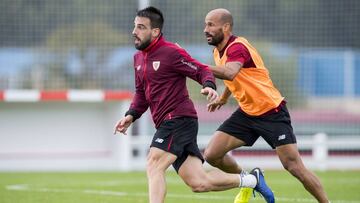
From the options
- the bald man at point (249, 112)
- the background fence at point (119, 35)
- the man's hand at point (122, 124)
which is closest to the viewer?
the man's hand at point (122, 124)

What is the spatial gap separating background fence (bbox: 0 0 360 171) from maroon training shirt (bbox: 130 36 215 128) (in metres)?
10.3

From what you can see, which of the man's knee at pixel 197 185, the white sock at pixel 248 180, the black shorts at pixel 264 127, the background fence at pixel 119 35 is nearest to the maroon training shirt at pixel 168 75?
the man's knee at pixel 197 185

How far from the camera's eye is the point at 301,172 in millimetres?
10039

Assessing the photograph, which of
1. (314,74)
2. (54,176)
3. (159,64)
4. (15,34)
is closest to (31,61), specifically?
(15,34)

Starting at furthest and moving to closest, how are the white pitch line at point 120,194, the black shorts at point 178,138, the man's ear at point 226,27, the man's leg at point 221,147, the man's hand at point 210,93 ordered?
the white pitch line at point 120,194, the man's leg at point 221,147, the man's ear at point 226,27, the black shorts at point 178,138, the man's hand at point 210,93

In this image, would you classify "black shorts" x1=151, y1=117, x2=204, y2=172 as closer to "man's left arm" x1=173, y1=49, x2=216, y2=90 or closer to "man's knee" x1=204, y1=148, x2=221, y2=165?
"man's left arm" x1=173, y1=49, x2=216, y2=90

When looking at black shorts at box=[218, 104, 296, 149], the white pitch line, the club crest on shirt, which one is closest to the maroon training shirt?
the club crest on shirt

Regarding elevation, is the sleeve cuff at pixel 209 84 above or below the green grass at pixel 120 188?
above

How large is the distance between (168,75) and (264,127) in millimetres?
1573

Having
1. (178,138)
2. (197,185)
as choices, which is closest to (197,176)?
(197,185)

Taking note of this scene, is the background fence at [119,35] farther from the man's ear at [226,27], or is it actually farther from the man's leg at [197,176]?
the man's leg at [197,176]

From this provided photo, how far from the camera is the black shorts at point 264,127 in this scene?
33.5 ft

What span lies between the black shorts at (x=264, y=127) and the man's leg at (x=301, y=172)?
10 centimetres

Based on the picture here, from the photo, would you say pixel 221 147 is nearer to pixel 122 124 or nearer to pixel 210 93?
pixel 122 124
